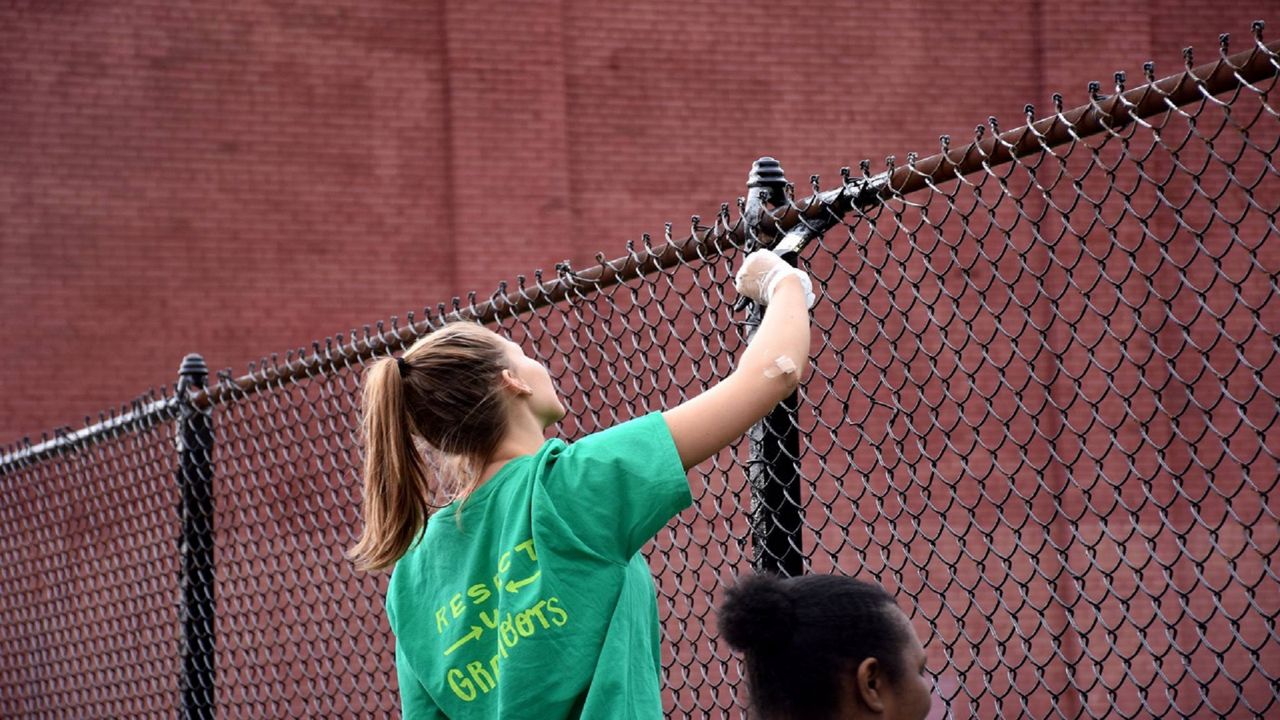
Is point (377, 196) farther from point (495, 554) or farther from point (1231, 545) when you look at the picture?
point (495, 554)

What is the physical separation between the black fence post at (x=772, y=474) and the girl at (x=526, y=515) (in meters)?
0.37

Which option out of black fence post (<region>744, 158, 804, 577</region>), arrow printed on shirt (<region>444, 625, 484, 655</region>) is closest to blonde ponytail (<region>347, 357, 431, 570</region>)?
arrow printed on shirt (<region>444, 625, 484, 655</region>)

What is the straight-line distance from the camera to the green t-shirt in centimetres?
208

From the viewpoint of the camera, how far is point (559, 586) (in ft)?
6.96

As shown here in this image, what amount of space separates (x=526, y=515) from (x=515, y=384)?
0.28 metres

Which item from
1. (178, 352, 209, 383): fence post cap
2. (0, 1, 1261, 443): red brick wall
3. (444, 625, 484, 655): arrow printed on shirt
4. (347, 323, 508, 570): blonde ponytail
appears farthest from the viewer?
(0, 1, 1261, 443): red brick wall

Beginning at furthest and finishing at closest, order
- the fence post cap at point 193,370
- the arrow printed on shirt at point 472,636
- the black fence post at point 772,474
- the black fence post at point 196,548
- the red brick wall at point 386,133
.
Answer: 1. the red brick wall at point 386,133
2. the fence post cap at point 193,370
3. the black fence post at point 196,548
4. the black fence post at point 772,474
5. the arrow printed on shirt at point 472,636

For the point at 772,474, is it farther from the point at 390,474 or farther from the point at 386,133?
the point at 386,133

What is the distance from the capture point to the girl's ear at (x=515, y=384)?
2365 millimetres

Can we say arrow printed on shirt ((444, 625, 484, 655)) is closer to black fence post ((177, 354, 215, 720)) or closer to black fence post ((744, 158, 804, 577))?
black fence post ((744, 158, 804, 577))

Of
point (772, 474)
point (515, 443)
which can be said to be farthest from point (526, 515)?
point (772, 474)

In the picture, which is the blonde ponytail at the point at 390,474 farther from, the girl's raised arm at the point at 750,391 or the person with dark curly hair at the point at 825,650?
the person with dark curly hair at the point at 825,650

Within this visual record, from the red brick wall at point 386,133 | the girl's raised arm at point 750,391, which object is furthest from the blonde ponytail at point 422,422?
the red brick wall at point 386,133

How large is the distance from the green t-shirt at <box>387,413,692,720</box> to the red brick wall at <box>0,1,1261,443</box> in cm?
820
